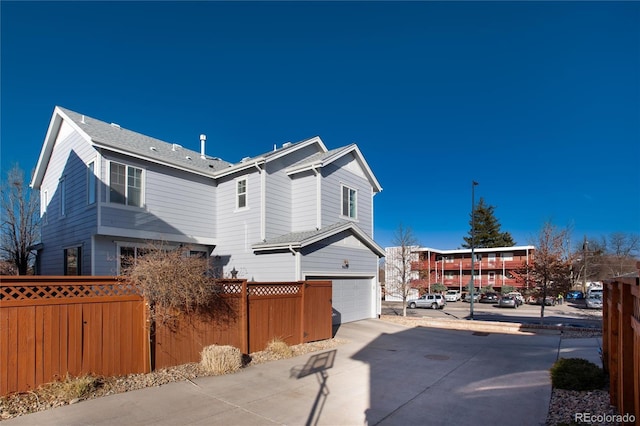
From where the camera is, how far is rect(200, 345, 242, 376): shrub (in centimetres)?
781

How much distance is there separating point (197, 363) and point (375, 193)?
1385cm

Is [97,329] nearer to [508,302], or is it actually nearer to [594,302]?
[508,302]

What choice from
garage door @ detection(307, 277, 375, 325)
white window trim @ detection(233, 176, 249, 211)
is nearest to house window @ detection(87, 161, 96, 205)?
white window trim @ detection(233, 176, 249, 211)

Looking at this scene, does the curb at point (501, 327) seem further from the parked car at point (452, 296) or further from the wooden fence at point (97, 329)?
the parked car at point (452, 296)

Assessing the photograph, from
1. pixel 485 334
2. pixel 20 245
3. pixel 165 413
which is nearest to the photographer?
pixel 165 413

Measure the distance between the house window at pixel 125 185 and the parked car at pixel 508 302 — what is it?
33.9m

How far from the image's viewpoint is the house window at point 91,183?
12.6 metres

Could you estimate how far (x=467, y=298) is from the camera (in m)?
45.1

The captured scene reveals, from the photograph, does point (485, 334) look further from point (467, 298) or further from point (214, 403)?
point (467, 298)

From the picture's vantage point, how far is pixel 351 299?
53.7 ft

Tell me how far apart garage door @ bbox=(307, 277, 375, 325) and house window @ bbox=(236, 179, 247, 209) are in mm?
4680

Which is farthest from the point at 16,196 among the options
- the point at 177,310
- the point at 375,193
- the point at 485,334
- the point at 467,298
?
the point at 467,298

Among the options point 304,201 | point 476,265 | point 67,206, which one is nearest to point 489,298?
point 476,265

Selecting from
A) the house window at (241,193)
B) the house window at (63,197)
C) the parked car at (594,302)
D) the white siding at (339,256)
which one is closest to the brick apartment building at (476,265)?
the parked car at (594,302)
